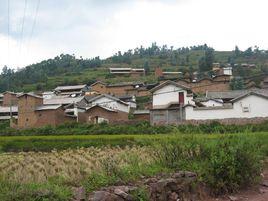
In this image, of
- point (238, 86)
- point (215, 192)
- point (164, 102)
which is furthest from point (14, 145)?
point (238, 86)

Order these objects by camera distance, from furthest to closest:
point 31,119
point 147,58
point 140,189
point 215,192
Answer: point 147,58 < point 31,119 < point 215,192 < point 140,189

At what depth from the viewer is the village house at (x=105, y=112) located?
5547cm

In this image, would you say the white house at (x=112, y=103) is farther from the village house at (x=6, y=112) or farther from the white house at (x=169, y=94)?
the village house at (x=6, y=112)

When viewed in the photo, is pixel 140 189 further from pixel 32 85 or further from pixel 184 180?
pixel 32 85

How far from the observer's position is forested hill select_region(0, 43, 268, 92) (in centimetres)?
10112

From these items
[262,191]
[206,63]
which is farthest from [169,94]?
[206,63]

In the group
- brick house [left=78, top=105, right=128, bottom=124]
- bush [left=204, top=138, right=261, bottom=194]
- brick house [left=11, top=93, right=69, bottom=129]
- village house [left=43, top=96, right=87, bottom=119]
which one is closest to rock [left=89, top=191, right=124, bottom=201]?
bush [left=204, top=138, right=261, bottom=194]

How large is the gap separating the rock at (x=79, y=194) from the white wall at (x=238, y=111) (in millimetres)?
36031

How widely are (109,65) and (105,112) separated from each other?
252 feet

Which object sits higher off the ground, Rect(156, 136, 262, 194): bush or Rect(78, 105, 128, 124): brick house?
Rect(156, 136, 262, 194): bush

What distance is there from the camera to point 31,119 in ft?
195

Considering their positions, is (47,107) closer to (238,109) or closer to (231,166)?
(238,109)

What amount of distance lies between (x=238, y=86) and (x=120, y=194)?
6976 centimetres

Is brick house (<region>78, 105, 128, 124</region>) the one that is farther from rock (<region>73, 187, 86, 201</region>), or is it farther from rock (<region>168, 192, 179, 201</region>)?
rock (<region>73, 187, 86, 201</region>)
